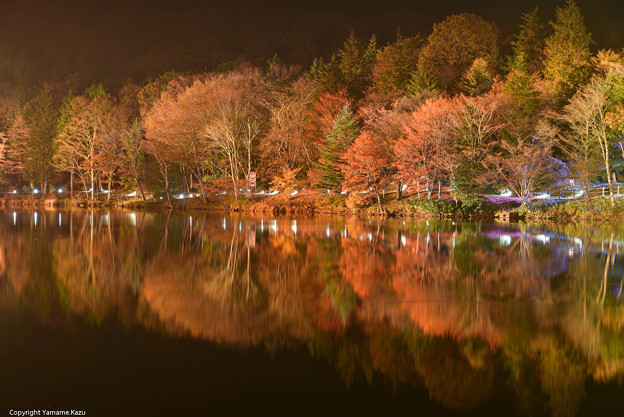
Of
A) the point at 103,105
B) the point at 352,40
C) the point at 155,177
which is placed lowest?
the point at 155,177

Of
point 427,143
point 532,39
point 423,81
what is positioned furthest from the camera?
point 532,39

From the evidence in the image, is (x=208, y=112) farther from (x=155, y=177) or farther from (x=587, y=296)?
(x=587, y=296)

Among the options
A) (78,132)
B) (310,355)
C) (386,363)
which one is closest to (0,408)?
(310,355)

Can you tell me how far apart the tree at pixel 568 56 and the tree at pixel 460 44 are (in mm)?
6182

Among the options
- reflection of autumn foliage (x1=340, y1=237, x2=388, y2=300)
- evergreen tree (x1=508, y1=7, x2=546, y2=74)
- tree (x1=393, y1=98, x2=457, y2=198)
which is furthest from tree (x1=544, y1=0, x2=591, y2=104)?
reflection of autumn foliage (x1=340, y1=237, x2=388, y2=300)

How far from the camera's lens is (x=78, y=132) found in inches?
1988

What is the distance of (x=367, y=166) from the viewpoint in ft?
102

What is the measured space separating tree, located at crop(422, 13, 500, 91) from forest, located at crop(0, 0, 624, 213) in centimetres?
16

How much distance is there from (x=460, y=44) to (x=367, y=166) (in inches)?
909

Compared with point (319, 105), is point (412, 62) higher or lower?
higher

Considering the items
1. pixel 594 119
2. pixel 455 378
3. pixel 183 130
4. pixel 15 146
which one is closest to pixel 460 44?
pixel 594 119

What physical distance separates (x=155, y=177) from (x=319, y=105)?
20.4 m

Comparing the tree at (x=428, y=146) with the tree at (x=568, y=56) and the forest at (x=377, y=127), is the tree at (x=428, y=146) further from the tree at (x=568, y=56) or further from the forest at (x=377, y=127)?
the tree at (x=568, y=56)

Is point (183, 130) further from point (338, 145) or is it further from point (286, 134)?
point (338, 145)
